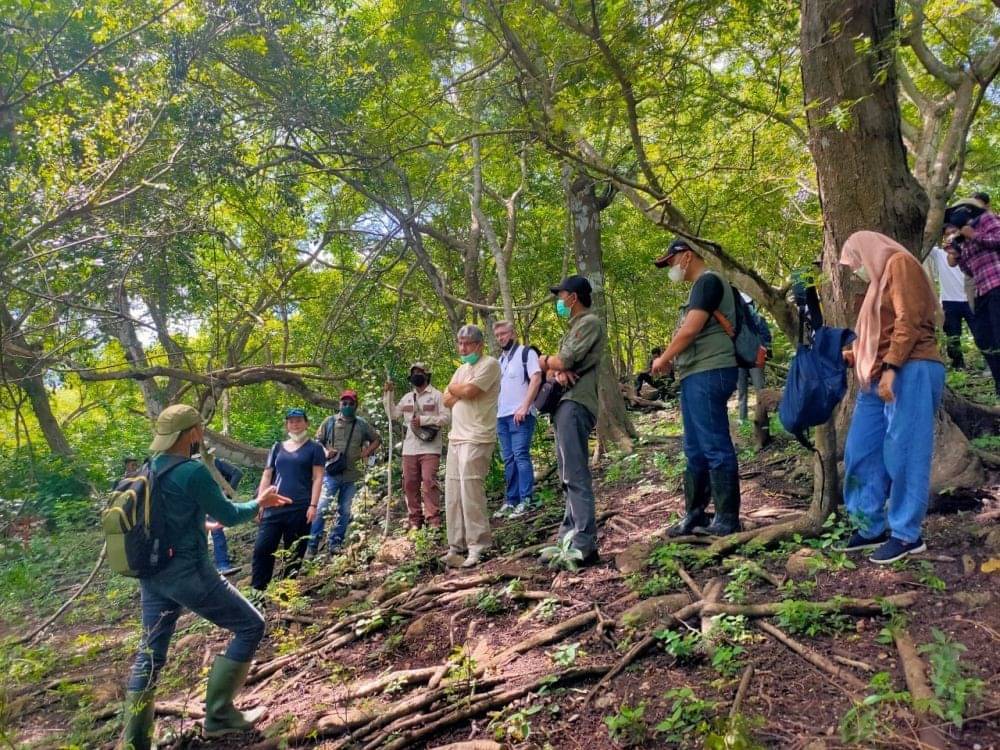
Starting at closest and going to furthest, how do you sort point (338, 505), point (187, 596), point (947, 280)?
point (187, 596)
point (338, 505)
point (947, 280)

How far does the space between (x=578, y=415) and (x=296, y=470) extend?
10.3 feet

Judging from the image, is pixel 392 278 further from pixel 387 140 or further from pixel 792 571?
pixel 792 571

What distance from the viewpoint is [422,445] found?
270 inches

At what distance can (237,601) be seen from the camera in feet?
12.2

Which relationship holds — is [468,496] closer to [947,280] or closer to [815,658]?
[815,658]

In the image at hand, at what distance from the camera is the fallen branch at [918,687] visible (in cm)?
217

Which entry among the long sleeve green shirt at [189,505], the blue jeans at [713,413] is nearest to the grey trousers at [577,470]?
the blue jeans at [713,413]

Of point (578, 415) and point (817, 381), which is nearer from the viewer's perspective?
point (817, 381)

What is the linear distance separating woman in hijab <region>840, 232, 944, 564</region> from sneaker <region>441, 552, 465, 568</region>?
3022 mm

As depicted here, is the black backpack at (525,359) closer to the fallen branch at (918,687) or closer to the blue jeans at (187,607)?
the blue jeans at (187,607)

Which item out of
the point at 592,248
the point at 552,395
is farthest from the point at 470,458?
the point at 592,248

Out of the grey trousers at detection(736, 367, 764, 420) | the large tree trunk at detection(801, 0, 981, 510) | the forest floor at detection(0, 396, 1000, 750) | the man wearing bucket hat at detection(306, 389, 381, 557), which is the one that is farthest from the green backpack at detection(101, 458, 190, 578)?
the grey trousers at detection(736, 367, 764, 420)

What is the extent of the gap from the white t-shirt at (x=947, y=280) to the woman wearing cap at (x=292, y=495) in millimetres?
7197

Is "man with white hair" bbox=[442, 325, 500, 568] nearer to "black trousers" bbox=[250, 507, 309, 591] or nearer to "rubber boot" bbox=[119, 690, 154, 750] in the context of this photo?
"black trousers" bbox=[250, 507, 309, 591]
